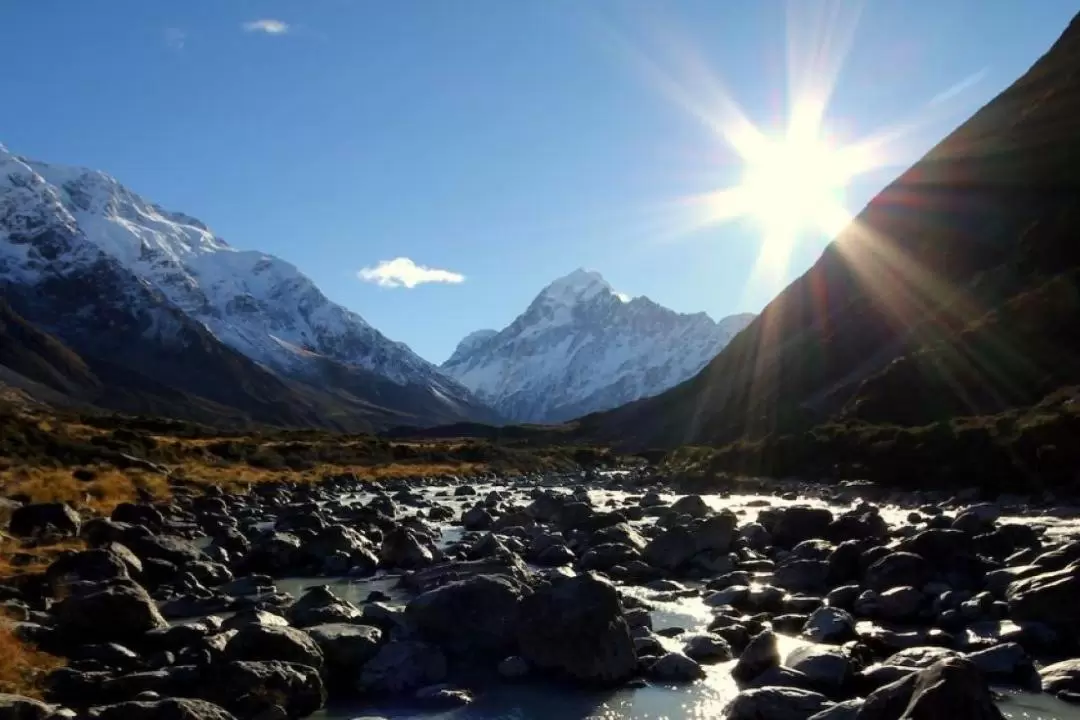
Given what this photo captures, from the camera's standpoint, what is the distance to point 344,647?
16062 mm

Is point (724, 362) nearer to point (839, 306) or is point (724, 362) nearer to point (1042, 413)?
point (839, 306)

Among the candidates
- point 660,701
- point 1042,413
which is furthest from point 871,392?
point 660,701

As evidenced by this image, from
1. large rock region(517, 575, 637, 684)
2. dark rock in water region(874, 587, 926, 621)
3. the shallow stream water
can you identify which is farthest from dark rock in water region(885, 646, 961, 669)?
large rock region(517, 575, 637, 684)

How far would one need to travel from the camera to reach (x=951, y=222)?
4109 inches

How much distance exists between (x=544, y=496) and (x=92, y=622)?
97.3 ft

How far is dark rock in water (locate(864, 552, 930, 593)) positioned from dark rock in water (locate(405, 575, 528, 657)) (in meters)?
9.69

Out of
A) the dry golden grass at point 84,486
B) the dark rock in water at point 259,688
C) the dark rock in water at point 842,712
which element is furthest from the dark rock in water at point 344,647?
the dry golden grass at point 84,486

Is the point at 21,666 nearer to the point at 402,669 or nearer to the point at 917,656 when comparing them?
the point at 402,669

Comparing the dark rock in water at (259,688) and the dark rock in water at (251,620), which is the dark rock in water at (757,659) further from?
the dark rock in water at (251,620)

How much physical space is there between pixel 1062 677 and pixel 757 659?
17.1 ft

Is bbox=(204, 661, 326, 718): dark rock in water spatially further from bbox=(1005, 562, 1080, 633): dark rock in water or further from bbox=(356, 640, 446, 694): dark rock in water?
bbox=(1005, 562, 1080, 633): dark rock in water

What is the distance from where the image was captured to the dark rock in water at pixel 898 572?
20984 mm

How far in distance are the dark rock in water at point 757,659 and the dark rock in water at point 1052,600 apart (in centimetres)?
607

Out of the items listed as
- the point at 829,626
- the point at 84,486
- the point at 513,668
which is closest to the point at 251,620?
the point at 513,668
